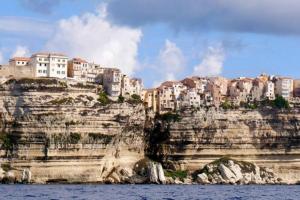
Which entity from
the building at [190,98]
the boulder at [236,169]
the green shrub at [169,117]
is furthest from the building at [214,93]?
the boulder at [236,169]

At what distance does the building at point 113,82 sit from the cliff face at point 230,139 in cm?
734

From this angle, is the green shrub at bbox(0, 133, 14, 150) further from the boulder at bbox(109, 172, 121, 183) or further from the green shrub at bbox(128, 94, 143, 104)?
the green shrub at bbox(128, 94, 143, 104)

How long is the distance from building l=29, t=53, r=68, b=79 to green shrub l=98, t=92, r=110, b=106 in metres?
5.88

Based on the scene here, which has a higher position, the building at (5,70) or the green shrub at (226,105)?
the building at (5,70)

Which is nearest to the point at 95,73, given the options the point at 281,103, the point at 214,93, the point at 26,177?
the point at 214,93

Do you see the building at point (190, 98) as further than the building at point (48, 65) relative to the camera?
Yes

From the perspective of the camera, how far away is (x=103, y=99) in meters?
107

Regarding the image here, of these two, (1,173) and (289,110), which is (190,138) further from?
(1,173)

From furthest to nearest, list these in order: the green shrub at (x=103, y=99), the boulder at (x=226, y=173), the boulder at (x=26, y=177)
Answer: the green shrub at (x=103, y=99), the boulder at (x=226, y=173), the boulder at (x=26, y=177)

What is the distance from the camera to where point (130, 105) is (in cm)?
10788

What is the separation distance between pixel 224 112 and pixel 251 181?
11.3 metres

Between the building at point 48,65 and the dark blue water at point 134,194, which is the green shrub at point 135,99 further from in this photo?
the dark blue water at point 134,194

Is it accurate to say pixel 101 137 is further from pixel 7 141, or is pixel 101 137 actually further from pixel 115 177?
pixel 7 141

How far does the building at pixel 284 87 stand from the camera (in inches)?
4829
